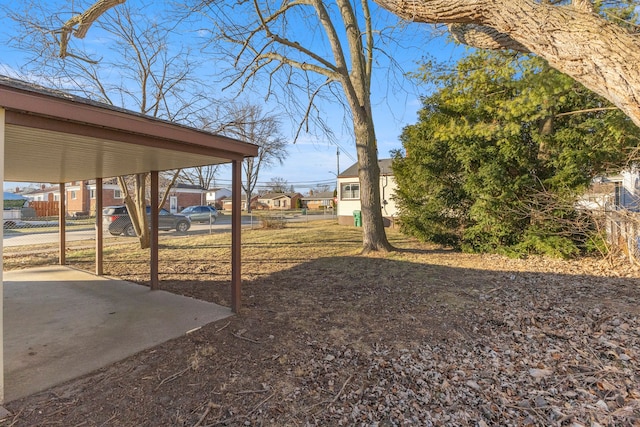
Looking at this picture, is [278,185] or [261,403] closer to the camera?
[261,403]

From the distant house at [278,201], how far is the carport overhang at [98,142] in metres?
51.2

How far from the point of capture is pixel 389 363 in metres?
3.02

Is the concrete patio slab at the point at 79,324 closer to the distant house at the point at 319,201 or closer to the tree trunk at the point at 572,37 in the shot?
the tree trunk at the point at 572,37

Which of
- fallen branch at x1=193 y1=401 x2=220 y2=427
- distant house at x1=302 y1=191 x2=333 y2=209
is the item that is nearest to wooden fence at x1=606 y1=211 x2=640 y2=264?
fallen branch at x1=193 y1=401 x2=220 y2=427

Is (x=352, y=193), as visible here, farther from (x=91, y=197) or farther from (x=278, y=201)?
(x=278, y=201)

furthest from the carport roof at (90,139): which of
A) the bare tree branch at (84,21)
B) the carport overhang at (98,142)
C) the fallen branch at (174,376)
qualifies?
the bare tree branch at (84,21)

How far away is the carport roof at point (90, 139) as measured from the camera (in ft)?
8.23

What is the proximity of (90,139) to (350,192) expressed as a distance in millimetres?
15064

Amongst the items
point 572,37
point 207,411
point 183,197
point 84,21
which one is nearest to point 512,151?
point 572,37

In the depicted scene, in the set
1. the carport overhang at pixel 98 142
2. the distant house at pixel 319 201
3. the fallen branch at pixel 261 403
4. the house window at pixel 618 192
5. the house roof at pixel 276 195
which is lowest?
the fallen branch at pixel 261 403

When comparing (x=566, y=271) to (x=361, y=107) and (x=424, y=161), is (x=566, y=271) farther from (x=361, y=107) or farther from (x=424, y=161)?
(x=361, y=107)

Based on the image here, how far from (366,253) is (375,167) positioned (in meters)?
2.21

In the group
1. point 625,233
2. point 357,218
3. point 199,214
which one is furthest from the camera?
point 199,214

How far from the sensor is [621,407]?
2.34m
